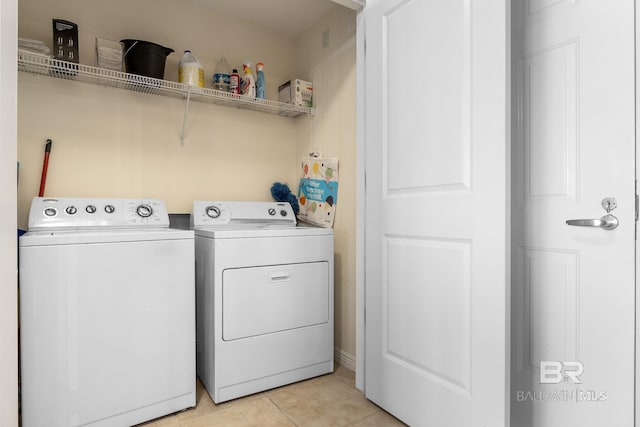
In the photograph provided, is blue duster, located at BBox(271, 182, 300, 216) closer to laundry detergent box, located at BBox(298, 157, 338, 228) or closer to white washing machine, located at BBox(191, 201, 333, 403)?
laundry detergent box, located at BBox(298, 157, 338, 228)

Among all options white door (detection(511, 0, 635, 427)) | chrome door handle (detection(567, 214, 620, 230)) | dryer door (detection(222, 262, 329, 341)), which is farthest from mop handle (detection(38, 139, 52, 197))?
chrome door handle (detection(567, 214, 620, 230))

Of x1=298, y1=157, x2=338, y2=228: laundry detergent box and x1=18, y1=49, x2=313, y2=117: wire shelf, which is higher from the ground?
x1=18, y1=49, x2=313, y2=117: wire shelf

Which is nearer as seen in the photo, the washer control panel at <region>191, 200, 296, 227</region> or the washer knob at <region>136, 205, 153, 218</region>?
the washer knob at <region>136, 205, 153, 218</region>

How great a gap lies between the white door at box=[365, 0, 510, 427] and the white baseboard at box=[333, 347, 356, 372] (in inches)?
14.4

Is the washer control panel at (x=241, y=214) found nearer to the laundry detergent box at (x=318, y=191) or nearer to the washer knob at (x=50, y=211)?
the laundry detergent box at (x=318, y=191)

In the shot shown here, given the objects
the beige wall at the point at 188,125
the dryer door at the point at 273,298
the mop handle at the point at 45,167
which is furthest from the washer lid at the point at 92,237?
the beige wall at the point at 188,125

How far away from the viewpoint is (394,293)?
5.56 feet

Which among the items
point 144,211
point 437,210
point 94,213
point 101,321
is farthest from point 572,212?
point 94,213

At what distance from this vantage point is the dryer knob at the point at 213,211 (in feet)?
7.25

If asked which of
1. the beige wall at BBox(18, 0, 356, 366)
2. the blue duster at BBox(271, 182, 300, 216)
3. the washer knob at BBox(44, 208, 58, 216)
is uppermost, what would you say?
the beige wall at BBox(18, 0, 356, 366)

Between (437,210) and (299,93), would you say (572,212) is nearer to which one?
(437,210)

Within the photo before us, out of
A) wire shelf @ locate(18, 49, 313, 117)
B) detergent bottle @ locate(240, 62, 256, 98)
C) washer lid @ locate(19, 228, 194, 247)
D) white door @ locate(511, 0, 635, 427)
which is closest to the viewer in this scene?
white door @ locate(511, 0, 635, 427)

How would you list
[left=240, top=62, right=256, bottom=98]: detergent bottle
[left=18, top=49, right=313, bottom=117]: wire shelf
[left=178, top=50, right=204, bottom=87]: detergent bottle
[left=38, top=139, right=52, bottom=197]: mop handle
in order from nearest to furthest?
[left=18, top=49, right=313, bottom=117]: wire shelf
[left=38, top=139, right=52, bottom=197]: mop handle
[left=178, top=50, right=204, bottom=87]: detergent bottle
[left=240, top=62, right=256, bottom=98]: detergent bottle

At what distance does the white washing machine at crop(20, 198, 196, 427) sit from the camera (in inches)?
55.6
